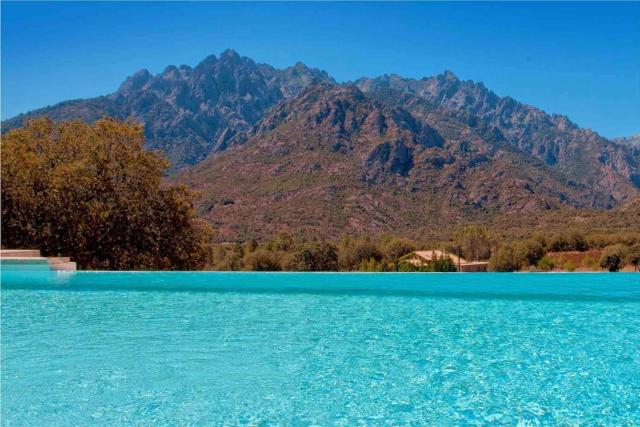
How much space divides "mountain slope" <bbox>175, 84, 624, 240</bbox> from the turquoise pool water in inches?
2380

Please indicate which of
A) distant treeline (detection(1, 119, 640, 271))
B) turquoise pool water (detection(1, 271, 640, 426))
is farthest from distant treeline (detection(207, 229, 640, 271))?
turquoise pool water (detection(1, 271, 640, 426))

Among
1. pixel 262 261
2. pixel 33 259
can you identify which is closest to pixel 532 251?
pixel 262 261

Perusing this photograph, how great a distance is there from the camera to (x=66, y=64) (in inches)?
1331

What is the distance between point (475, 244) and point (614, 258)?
16.8 m

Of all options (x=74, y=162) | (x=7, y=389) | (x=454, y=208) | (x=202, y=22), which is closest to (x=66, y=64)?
(x=202, y=22)

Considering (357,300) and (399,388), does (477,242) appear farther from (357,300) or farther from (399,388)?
(399,388)

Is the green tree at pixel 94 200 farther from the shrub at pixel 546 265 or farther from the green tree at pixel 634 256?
the green tree at pixel 634 256

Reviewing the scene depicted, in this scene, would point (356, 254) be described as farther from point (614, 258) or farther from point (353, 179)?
point (353, 179)

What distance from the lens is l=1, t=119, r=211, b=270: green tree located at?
2089 centimetres

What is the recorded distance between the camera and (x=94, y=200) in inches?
836

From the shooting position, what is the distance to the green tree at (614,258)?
36.4 metres

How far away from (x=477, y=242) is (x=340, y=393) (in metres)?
49.5

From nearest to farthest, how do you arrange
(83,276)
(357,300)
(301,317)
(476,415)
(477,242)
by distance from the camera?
(476,415)
(301,317)
(357,300)
(83,276)
(477,242)

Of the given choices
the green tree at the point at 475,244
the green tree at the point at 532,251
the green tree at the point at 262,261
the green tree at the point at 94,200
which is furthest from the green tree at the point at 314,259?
the green tree at the point at 94,200
